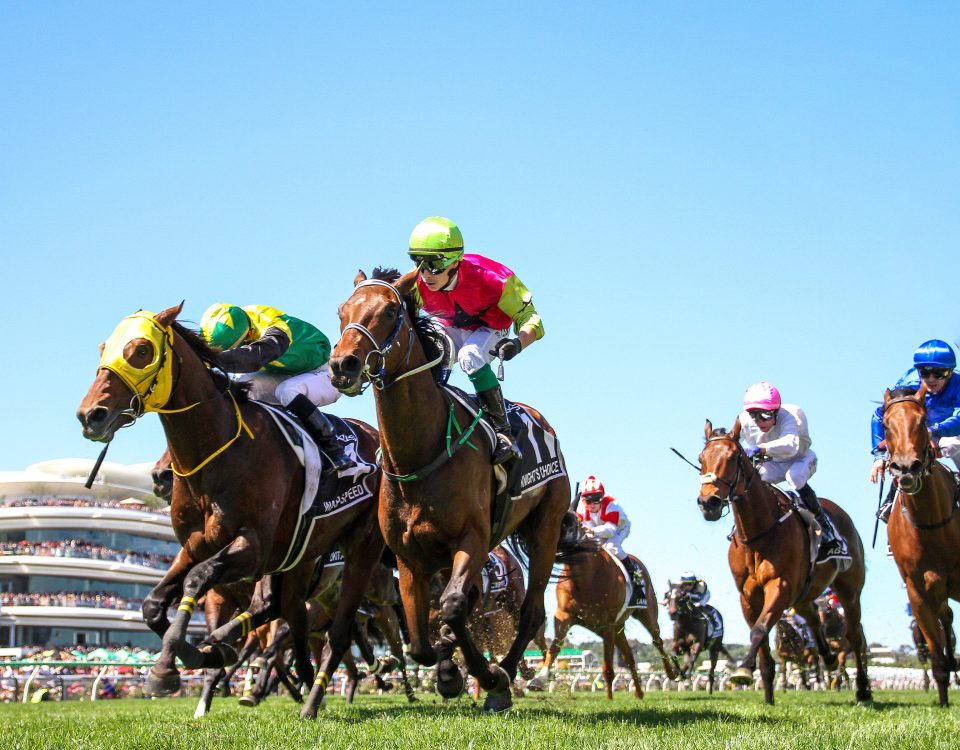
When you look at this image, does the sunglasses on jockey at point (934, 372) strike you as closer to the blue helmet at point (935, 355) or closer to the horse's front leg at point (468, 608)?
the blue helmet at point (935, 355)

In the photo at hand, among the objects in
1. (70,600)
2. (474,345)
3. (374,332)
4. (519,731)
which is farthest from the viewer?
(70,600)

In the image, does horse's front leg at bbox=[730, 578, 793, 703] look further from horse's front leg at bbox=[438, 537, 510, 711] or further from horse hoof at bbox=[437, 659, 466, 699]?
horse hoof at bbox=[437, 659, 466, 699]

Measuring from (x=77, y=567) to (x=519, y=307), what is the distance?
61.2 m

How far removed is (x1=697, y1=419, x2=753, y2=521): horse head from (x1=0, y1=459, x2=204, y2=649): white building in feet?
170

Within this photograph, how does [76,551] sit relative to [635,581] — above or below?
above

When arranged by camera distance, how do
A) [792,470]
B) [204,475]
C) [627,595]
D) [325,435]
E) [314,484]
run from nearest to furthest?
[204,475]
[314,484]
[325,435]
[792,470]
[627,595]

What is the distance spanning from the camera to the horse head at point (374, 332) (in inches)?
266

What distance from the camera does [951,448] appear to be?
11.4m

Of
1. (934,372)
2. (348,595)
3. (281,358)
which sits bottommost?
(348,595)

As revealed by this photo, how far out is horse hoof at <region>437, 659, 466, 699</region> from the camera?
7.10 metres

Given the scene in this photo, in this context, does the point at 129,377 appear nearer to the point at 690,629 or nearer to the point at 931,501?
the point at 931,501

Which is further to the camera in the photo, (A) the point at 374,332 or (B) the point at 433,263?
(B) the point at 433,263

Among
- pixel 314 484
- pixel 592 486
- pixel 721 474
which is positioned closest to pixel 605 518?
pixel 592 486

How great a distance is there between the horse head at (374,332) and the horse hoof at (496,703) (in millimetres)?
2381
